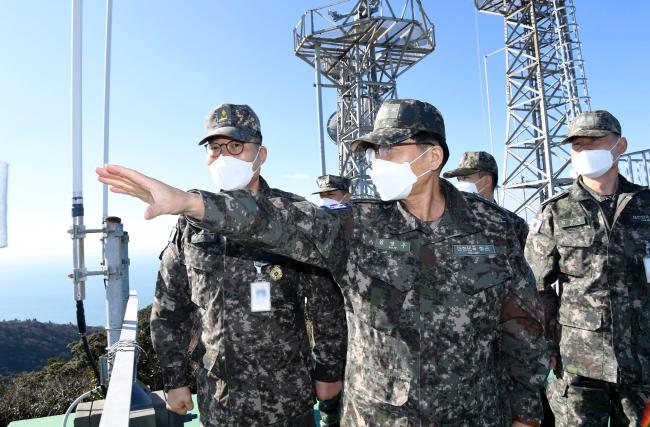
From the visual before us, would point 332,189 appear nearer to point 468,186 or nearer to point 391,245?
point 468,186

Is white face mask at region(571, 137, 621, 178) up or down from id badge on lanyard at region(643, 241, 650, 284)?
up

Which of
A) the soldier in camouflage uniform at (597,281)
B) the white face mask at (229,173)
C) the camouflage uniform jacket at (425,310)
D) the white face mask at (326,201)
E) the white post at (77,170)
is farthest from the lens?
the white face mask at (326,201)

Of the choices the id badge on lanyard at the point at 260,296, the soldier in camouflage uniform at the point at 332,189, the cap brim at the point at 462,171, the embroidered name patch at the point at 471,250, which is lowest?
the id badge on lanyard at the point at 260,296

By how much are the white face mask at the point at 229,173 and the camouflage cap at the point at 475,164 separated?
239 centimetres

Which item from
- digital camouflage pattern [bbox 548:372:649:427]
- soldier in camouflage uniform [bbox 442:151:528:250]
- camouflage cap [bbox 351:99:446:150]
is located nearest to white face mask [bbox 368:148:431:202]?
camouflage cap [bbox 351:99:446:150]

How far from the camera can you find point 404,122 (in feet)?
6.26

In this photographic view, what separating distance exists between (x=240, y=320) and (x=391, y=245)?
1020 millimetres

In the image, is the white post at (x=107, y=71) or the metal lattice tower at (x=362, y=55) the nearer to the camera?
the white post at (x=107, y=71)

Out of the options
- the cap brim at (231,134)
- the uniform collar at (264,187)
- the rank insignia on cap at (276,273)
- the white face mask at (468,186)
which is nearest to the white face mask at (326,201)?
the white face mask at (468,186)

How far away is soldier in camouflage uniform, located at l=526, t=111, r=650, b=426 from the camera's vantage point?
2.77 metres

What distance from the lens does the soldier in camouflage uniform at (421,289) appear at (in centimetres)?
177

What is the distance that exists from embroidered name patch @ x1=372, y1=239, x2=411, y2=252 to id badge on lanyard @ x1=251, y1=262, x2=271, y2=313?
842 mm

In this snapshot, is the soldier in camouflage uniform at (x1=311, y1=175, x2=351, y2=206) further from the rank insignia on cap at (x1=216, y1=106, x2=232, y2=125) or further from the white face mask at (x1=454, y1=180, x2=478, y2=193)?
the rank insignia on cap at (x1=216, y1=106, x2=232, y2=125)

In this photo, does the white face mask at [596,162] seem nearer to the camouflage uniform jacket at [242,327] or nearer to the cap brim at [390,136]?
the cap brim at [390,136]
